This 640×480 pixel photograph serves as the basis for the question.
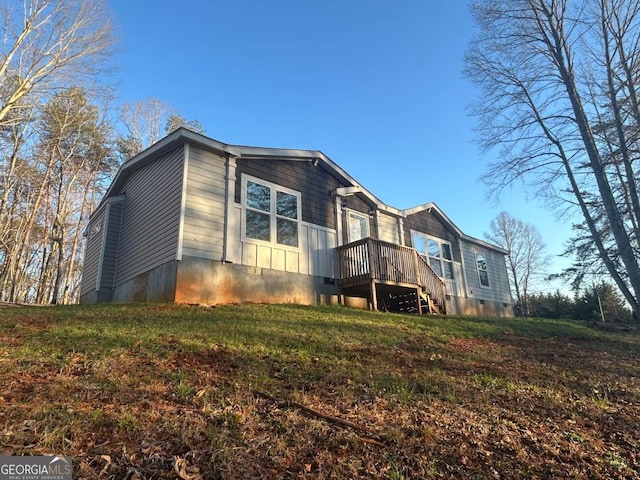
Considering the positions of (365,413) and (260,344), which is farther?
(260,344)

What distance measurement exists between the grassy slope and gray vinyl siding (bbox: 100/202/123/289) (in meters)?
5.52

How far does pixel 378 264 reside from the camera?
11.7m

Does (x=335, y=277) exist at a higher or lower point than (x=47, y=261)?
lower

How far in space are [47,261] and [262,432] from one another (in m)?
26.1

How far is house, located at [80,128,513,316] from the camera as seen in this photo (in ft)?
31.8

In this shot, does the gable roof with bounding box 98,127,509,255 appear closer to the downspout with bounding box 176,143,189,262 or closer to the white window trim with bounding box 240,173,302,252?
the downspout with bounding box 176,143,189,262

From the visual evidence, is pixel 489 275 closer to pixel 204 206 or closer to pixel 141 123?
pixel 204 206

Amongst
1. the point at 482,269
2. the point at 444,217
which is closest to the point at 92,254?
the point at 444,217

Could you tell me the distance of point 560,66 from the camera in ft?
38.4

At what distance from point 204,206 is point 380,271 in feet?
17.5

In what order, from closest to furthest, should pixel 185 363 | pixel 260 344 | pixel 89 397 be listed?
1. pixel 89 397
2. pixel 185 363
3. pixel 260 344

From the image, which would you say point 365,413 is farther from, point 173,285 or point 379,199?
point 379,199

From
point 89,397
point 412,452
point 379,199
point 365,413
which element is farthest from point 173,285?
point 379,199

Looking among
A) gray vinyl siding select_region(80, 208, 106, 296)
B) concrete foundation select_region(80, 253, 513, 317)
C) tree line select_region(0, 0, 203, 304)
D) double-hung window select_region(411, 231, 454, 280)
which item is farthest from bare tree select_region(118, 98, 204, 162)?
double-hung window select_region(411, 231, 454, 280)
